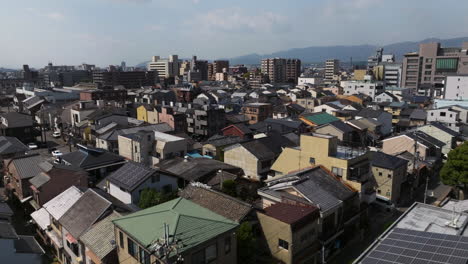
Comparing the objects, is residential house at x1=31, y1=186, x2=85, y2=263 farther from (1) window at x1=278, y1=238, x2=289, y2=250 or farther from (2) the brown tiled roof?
(1) window at x1=278, y1=238, x2=289, y2=250

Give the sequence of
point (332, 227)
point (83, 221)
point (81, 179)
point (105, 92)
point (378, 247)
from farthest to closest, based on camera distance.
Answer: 1. point (105, 92)
2. point (81, 179)
3. point (332, 227)
4. point (83, 221)
5. point (378, 247)

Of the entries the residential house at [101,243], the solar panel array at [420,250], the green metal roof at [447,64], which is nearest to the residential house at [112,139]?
the residential house at [101,243]

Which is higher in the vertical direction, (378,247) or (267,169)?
(378,247)

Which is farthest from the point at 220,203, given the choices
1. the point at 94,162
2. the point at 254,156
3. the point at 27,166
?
the point at 27,166

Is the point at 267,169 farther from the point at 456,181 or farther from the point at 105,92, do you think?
the point at 105,92

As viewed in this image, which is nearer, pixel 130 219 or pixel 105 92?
pixel 130 219

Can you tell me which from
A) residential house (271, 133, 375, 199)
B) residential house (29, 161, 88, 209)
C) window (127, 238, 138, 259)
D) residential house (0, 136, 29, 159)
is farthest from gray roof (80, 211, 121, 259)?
residential house (0, 136, 29, 159)

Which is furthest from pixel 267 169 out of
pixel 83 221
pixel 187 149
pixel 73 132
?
pixel 73 132
